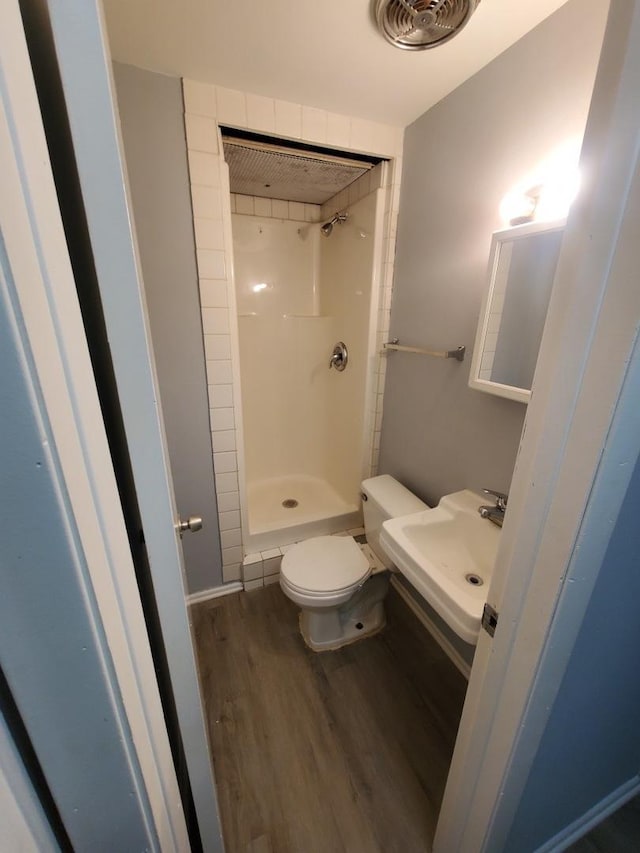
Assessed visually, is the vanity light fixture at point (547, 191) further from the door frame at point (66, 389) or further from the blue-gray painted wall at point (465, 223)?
the door frame at point (66, 389)

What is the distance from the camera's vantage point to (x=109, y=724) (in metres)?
0.39

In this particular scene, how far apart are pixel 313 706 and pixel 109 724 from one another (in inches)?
46.6

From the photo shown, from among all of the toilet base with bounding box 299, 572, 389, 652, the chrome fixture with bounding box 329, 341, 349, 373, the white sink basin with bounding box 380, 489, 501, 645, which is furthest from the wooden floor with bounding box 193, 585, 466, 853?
the chrome fixture with bounding box 329, 341, 349, 373

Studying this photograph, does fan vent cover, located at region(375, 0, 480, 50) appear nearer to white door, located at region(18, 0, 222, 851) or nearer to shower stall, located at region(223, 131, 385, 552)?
shower stall, located at region(223, 131, 385, 552)

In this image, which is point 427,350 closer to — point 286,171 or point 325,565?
point 325,565

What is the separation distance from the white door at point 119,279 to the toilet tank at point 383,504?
3.42 ft

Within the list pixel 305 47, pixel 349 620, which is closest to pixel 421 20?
pixel 305 47

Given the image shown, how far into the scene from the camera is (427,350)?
1.48 metres

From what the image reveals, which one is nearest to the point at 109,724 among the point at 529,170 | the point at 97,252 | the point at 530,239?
the point at 97,252

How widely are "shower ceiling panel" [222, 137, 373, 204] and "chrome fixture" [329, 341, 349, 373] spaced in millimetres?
887

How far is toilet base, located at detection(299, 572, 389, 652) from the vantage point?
4.91ft

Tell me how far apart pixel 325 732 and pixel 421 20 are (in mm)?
2285

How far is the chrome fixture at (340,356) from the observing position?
214 cm

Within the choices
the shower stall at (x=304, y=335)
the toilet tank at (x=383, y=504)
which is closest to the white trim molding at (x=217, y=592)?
the shower stall at (x=304, y=335)
